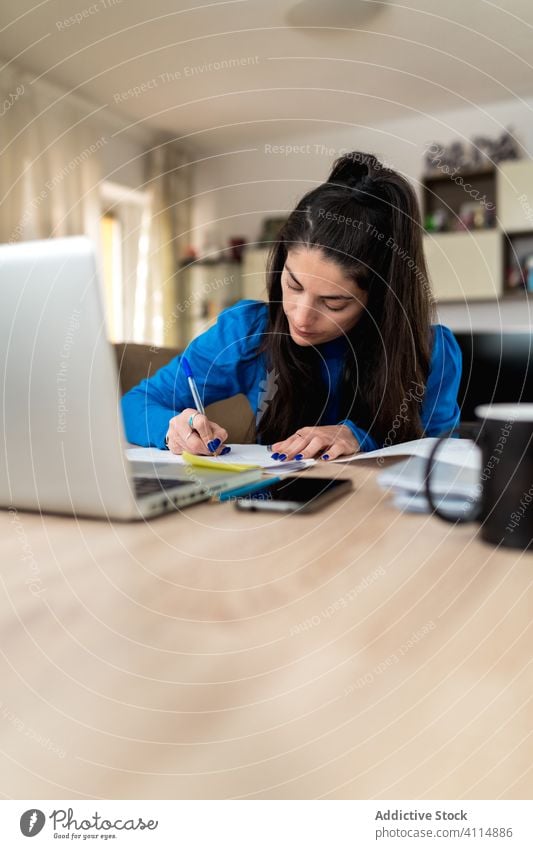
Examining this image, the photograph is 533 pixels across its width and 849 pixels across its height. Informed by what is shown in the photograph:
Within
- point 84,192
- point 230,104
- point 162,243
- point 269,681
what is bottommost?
point 269,681

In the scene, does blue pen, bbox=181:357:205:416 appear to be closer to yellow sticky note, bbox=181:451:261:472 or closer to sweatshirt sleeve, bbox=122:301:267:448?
sweatshirt sleeve, bbox=122:301:267:448

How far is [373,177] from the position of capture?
0.50m

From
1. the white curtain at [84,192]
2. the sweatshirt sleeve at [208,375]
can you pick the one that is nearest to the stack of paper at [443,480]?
the sweatshirt sleeve at [208,375]

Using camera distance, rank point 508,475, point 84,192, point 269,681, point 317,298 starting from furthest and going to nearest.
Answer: point 84,192
point 317,298
point 508,475
point 269,681

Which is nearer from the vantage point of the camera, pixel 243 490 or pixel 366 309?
pixel 243 490

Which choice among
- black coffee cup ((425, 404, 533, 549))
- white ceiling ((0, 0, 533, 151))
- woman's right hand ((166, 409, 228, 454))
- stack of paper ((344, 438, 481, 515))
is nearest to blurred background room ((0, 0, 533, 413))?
white ceiling ((0, 0, 533, 151))

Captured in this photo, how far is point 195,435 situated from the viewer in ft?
1.75

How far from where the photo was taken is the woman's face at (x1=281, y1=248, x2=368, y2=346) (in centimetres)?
51

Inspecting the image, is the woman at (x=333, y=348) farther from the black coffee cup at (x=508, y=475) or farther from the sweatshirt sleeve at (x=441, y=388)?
the black coffee cup at (x=508, y=475)

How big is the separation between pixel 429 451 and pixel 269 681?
33cm

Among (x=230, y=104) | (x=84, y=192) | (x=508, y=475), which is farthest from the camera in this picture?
(x=84, y=192)

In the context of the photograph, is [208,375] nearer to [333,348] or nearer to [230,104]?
[333,348]

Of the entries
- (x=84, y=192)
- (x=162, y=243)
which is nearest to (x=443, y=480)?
(x=162, y=243)

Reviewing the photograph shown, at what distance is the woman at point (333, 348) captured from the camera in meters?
0.50
